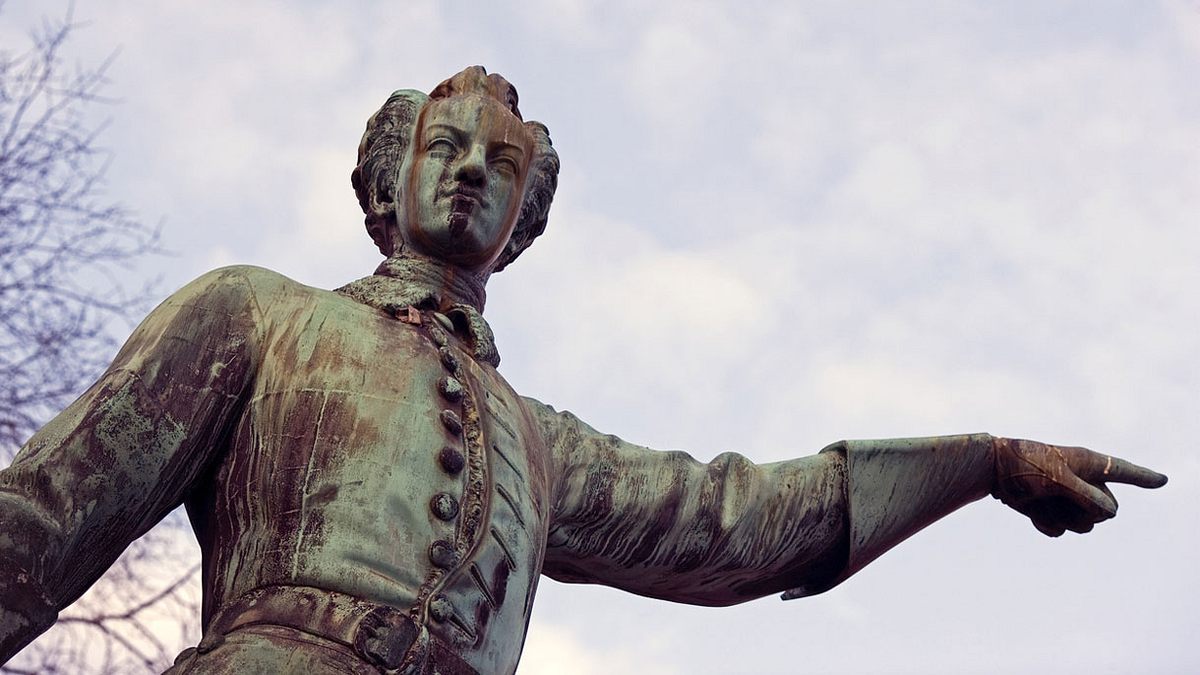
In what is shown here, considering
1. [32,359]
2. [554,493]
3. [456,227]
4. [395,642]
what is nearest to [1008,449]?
[554,493]

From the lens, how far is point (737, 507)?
5.18 meters

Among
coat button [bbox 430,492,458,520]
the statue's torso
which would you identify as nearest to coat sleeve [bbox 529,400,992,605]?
the statue's torso

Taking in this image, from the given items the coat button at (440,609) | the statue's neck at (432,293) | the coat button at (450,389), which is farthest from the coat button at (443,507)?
the statue's neck at (432,293)

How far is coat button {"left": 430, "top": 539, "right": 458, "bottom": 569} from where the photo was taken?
430 cm

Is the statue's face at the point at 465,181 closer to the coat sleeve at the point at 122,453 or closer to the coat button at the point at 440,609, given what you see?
the coat sleeve at the point at 122,453

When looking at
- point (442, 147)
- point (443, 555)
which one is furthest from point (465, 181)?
point (443, 555)

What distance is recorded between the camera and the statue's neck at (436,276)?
5.07m

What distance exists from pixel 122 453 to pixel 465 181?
1.19 metres

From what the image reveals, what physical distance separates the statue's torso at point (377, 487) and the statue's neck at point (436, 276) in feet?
0.89

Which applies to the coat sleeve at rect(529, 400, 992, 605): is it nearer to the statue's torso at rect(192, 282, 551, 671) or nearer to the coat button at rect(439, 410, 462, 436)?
the statue's torso at rect(192, 282, 551, 671)

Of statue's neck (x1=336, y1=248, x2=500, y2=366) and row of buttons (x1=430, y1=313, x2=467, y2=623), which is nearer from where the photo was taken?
row of buttons (x1=430, y1=313, x2=467, y2=623)

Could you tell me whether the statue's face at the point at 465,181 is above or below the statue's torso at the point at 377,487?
above

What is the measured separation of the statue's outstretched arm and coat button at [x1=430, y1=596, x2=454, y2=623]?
0.80 m

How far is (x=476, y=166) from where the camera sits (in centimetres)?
510
